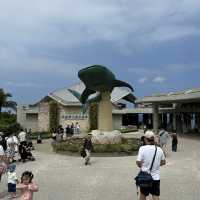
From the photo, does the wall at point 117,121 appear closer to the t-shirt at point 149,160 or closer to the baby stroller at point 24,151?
the baby stroller at point 24,151

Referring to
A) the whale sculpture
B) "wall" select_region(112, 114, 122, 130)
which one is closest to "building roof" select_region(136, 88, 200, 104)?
the whale sculpture

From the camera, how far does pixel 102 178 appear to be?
46.2ft

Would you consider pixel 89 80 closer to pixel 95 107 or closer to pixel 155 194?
pixel 155 194

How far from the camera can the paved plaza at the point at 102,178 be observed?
11328 millimetres

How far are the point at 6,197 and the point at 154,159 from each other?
4.61 m

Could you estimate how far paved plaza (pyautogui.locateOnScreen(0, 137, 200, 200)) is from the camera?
1133 cm

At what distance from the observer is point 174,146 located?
23375 millimetres

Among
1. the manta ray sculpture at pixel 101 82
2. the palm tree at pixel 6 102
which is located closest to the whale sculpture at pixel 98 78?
the manta ray sculpture at pixel 101 82

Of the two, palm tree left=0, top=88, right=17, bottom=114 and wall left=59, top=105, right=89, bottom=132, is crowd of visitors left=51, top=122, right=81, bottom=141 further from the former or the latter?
palm tree left=0, top=88, right=17, bottom=114

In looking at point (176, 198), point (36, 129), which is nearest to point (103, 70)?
point (176, 198)

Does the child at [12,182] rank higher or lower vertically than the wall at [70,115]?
lower

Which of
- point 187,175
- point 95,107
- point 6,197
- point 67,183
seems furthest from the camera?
point 95,107

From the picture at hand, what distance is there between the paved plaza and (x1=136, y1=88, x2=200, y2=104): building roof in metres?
12.3

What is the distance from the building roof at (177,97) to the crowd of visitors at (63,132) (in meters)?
6.85
